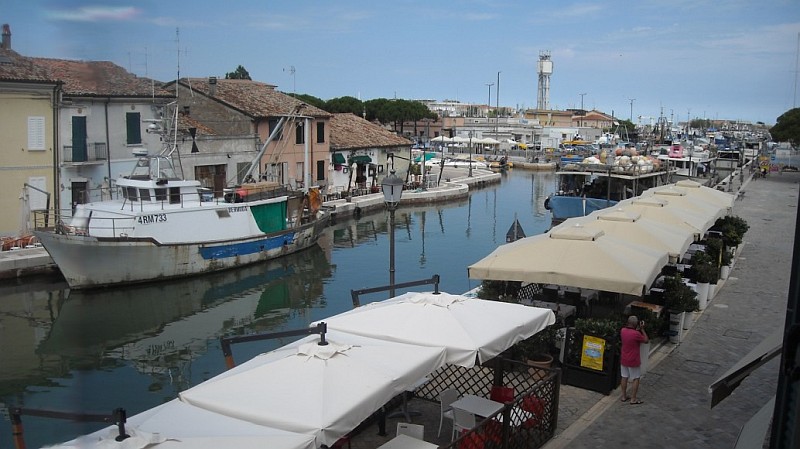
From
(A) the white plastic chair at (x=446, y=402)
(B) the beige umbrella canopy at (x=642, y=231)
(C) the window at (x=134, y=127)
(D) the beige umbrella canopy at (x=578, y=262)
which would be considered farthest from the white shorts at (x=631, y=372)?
(C) the window at (x=134, y=127)

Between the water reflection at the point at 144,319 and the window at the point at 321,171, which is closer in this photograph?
the water reflection at the point at 144,319

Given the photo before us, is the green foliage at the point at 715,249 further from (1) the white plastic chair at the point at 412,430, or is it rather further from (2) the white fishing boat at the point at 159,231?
(2) the white fishing boat at the point at 159,231

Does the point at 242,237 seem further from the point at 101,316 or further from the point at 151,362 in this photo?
the point at 151,362

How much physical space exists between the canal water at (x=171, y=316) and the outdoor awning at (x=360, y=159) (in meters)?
11.5

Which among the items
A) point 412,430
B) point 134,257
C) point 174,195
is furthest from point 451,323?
point 174,195

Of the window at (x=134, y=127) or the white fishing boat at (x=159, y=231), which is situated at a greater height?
the window at (x=134, y=127)

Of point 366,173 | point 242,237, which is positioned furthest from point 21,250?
point 366,173

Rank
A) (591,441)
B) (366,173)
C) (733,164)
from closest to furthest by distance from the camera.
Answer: (591,441)
(366,173)
(733,164)

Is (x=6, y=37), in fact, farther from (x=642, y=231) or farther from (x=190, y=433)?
(x=642, y=231)

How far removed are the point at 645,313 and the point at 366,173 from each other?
1499 inches

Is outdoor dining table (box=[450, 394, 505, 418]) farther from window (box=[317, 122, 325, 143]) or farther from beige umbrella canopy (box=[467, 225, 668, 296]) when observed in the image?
window (box=[317, 122, 325, 143])

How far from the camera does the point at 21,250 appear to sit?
23203mm

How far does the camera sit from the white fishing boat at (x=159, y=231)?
72.3 ft

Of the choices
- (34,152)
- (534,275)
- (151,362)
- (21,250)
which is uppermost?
(34,152)
